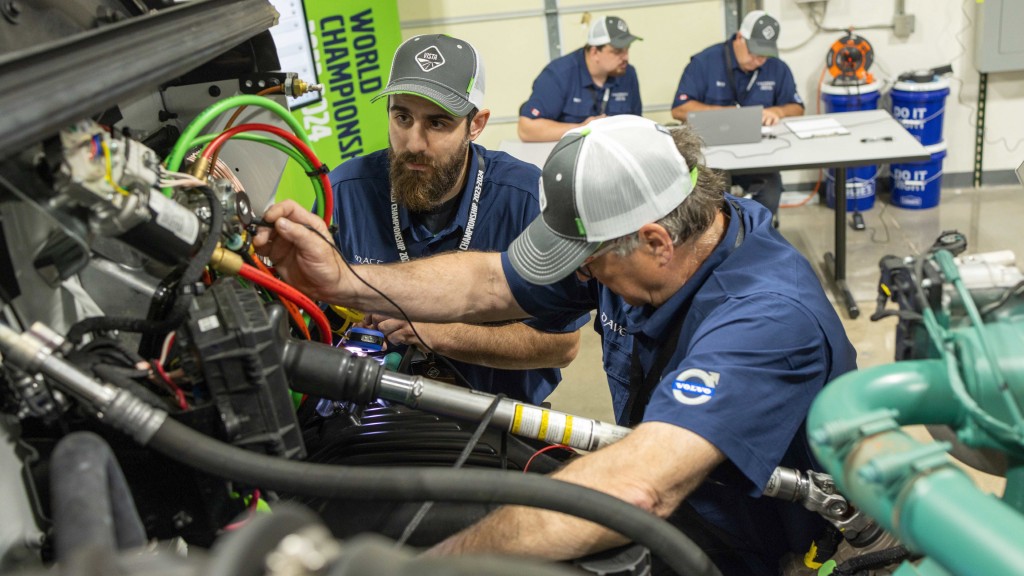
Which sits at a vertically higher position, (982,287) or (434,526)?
(982,287)

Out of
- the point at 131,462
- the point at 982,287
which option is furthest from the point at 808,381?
the point at 131,462

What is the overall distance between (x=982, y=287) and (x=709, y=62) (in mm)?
4642

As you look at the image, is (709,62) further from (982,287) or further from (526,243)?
(982,287)

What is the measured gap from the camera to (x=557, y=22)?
581cm

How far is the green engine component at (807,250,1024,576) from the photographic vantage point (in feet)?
2.09

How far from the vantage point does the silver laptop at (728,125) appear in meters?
4.42

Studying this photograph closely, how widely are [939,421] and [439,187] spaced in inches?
64.1

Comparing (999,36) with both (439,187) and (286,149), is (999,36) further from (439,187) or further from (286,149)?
(286,149)

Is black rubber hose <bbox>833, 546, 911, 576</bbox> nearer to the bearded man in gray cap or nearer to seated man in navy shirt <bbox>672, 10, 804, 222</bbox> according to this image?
the bearded man in gray cap

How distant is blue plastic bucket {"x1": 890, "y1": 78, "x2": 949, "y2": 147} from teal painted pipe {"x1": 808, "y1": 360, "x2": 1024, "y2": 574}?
503cm

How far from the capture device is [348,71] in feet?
14.7

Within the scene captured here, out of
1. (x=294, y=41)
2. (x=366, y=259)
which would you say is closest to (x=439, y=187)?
(x=366, y=259)

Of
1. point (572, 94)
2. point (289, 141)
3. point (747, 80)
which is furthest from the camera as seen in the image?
point (747, 80)

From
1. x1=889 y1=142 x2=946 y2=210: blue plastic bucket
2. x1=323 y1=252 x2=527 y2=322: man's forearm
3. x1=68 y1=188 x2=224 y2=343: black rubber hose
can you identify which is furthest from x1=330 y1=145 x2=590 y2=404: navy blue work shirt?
x1=889 y1=142 x2=946 y2=210: blue plastic bucket
